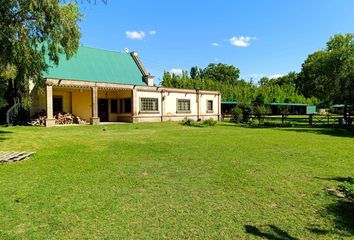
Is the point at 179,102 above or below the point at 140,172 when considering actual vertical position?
above

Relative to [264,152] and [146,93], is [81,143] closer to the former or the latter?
[264,152]

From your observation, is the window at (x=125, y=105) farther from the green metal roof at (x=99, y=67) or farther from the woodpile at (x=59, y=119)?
the woodpile at (x=59, y=119)

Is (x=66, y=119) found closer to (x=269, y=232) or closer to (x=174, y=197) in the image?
Result: (x=174, y=197)

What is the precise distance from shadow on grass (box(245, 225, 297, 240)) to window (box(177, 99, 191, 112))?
88.0 ft

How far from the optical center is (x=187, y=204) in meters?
5.26

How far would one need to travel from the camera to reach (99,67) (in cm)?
2855

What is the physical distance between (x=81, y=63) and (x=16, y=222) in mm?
24550

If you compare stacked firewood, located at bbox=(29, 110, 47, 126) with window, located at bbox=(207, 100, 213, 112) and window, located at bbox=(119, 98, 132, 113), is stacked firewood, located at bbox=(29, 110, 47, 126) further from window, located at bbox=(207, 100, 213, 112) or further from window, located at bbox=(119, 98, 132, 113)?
window, located at bbox=(207, 100, 213, 112)

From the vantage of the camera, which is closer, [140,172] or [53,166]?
[140,172]

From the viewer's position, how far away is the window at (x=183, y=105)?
31.2m

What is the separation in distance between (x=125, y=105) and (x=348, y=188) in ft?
77.9

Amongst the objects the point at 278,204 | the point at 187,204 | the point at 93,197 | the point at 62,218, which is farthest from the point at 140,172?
the point at 278,204

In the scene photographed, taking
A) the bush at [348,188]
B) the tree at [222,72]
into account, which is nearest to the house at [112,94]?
the bush at [348,188]

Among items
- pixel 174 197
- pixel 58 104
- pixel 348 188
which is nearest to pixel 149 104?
pixel 58 104
